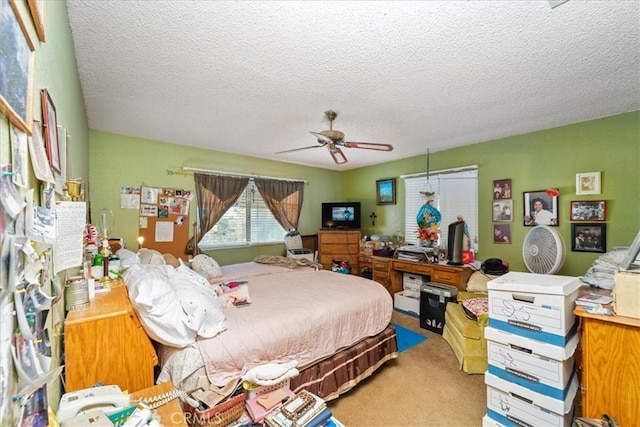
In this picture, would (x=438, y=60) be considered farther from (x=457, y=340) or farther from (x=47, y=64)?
(x=457, y=340)

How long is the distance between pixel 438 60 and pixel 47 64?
1963 mm

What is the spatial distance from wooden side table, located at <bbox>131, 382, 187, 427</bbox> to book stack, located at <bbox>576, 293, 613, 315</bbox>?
206 centimetres

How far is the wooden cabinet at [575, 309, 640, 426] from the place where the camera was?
4.37 feet

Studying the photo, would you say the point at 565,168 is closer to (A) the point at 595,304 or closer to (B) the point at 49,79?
(A) the point at 595,304

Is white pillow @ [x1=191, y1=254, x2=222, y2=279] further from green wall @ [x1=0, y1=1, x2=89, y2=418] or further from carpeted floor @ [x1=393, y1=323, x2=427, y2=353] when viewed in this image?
carpeted floor @ [x1=393, y1=323, x2=427, y2=353]

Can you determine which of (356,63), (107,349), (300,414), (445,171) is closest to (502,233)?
(445,171)

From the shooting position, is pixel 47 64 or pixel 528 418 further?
pixel 528 418

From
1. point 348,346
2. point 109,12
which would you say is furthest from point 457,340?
point 109,12

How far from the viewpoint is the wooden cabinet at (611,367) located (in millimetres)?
1332

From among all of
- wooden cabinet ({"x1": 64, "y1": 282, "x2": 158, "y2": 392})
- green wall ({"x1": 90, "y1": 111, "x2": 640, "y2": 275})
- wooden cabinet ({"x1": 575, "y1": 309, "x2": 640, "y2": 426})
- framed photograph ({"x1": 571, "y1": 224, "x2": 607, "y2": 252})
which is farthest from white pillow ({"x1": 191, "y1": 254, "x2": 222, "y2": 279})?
framed photograph ({"x1": 571, "y1": 224, "x2": 607, "y2": 252})

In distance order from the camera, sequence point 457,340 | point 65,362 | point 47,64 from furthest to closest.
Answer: point 457,340 < point 65,362 < point 47,64

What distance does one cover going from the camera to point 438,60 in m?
1.78

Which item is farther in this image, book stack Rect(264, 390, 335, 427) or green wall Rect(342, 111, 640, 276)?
green wall Rect(342, 111, 640, 276)

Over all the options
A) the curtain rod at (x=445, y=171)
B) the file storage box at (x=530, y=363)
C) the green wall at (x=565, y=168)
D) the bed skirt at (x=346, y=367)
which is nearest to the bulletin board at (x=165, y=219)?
the bed skirt at (x=346, y=367)
